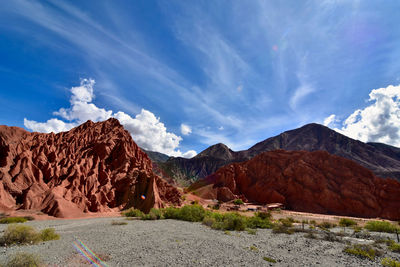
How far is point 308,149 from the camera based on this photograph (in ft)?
474

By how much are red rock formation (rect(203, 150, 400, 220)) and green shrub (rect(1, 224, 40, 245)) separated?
175ft

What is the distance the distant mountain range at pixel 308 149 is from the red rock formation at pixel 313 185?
165 ft

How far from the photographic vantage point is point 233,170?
6925 centimetres

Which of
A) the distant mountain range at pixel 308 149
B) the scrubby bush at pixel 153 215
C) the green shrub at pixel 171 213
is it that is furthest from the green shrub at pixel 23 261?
the distant mountain range at pixel 308 149

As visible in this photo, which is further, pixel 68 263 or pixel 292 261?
pixel 292 261

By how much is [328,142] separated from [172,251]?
6482 inches

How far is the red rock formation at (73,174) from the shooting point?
81.8 feet

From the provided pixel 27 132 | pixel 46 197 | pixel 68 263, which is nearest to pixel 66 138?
pixel 27 132

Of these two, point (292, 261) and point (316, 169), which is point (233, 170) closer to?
point (316, 169)

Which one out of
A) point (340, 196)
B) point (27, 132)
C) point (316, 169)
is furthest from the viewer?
point (316, 169)

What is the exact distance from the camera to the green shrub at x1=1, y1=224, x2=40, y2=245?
10551 mm

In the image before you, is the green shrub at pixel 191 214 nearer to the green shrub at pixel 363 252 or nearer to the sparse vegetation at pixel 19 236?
the sparse vegetation at pixel 19 236

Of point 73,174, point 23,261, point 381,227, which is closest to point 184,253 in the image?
point 23,261

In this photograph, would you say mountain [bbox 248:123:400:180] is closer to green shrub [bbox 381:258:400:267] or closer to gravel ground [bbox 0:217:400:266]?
green shrub [bbox 381:258:400:267]
